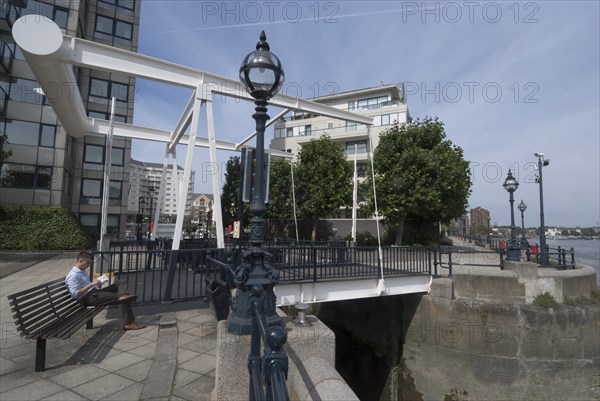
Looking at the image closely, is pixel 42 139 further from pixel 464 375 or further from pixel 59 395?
pixel 464 375

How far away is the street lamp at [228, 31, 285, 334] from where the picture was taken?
10.1 ft

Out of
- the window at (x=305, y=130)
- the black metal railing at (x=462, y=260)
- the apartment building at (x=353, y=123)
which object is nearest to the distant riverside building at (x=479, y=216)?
the apartment building at (x=353, y=123)

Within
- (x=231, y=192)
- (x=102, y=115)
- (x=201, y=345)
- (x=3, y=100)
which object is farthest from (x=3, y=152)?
(x=201, y=345)

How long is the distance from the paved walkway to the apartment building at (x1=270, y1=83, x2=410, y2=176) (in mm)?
29905

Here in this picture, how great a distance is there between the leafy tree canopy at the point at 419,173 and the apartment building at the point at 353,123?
10549 millimetres

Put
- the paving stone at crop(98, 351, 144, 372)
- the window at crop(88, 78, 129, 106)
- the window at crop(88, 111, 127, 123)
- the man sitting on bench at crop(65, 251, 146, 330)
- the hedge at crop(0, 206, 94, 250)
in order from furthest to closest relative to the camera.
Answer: the window at crop(88, 78, 129, 106), the window at crop(88, 111, 127, 123), the hedge at crop(0, 206, 94, 250), the man sitting on bench at crop(65, 251, 146, 330), the paving stone at crop(98, 351, 144, 372)

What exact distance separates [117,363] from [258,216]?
2846 mm

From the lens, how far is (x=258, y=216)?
3266 millimetres

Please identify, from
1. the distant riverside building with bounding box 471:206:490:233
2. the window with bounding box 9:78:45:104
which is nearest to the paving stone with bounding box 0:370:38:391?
the window with bounding box 9:78:45:104

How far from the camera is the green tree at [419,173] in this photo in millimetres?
20922

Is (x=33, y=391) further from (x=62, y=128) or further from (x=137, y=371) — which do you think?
(x=62, y=128)

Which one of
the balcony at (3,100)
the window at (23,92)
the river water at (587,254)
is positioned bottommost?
the river water at (587,254)

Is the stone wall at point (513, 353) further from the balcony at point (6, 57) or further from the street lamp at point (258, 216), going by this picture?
the balcony at point (6, 57)

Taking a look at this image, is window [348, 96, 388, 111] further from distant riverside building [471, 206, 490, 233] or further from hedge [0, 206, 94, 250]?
distant riverside building [471, 206, 490, 233]
